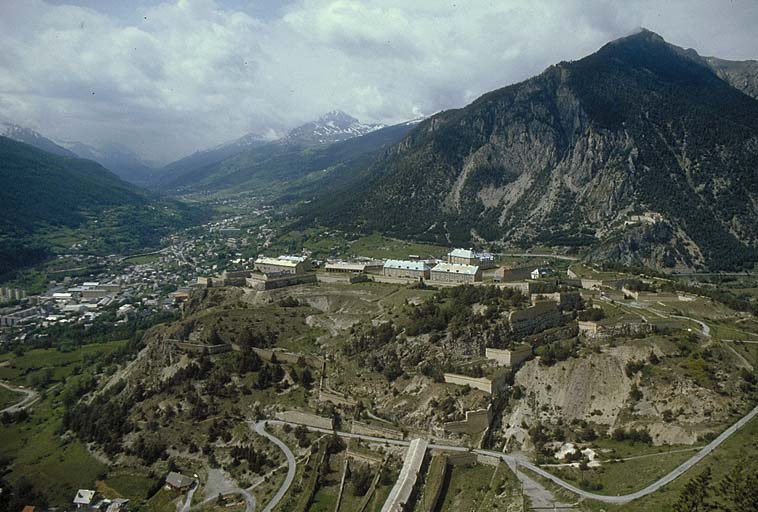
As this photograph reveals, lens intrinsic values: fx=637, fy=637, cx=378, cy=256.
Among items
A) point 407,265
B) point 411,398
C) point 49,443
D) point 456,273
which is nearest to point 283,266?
point 407,265

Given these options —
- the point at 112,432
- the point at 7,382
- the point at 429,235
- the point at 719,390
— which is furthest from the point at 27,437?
the point at 429,235

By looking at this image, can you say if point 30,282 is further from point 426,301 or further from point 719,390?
point 719,390

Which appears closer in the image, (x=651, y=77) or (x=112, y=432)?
(x=112, y=432)

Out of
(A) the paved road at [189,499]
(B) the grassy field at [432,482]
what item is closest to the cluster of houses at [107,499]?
(A) the paved road at [189,499]

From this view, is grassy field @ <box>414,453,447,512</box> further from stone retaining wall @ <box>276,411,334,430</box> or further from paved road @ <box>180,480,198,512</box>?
paved road @ <box>180,480,198,512</box>

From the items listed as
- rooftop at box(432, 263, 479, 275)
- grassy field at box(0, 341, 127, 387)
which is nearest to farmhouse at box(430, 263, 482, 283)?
rooftop at box(432, 263, 479, 275)

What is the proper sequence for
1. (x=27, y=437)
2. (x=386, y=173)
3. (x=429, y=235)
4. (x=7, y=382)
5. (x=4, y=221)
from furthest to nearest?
(x=386, y=173), (x=4, y=221), (x=429, y=235), (x=7, y=382), (x=27, y=437)
